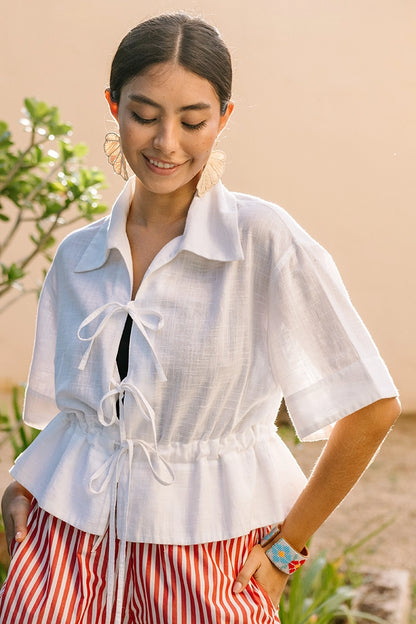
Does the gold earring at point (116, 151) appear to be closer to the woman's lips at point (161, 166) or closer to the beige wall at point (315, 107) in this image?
the woman's lips at point (161, 166)

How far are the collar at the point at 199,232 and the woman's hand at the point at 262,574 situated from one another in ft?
1.39

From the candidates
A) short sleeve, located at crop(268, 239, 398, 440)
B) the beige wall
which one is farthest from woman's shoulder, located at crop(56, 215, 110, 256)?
the beige wall

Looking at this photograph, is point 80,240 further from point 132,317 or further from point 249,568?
point 249,568

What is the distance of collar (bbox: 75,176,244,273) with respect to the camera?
1.23 m

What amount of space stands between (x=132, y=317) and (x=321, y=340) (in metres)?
0.27

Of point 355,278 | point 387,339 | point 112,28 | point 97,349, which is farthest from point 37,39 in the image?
point 97,349

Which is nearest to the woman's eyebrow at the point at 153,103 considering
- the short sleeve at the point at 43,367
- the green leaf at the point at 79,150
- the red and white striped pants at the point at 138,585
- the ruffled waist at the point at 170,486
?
the short sleeve at the point at 43,367

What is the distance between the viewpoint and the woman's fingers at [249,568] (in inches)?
47.7

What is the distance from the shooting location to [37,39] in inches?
225

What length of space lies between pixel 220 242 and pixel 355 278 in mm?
4722

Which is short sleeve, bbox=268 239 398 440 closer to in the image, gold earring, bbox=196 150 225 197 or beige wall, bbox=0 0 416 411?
gold earring, bbox=196 150 225 197

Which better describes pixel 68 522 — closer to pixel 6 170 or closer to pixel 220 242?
pixel 220 242

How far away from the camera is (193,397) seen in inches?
47.4

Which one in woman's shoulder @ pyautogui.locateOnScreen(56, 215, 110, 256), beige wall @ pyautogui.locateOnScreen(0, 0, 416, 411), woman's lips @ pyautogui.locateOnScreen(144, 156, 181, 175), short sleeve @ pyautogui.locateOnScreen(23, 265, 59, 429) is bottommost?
short sleeve @ pyautogui.locateOnScreen(23, 265, 59, 429)
